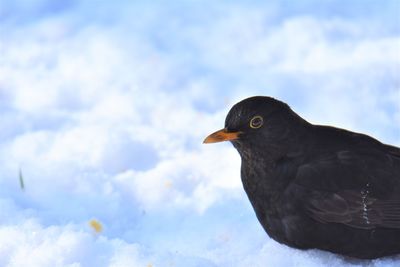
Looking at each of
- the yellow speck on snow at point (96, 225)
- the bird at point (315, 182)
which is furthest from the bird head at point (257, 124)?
the yellow speck on snow at point (96, 225)

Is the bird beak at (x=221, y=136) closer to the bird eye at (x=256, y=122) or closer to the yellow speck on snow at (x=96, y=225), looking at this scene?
the bird eye at (x=256, y=122)

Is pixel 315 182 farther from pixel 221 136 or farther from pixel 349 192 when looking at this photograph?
pixel 221 136

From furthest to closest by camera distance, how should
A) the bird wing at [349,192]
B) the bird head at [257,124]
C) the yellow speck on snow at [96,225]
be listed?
1. the yellow speck on snow at [96,225]
2. the bird head at [257,124]
3. the bird wing at [349,192]

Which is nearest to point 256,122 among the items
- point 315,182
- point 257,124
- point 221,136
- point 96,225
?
point 257,124

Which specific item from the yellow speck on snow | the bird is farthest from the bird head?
the yellow speck on snow

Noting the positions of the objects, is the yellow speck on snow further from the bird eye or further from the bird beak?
the bird eye

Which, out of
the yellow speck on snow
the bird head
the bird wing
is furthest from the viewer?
the yellow speck on snow

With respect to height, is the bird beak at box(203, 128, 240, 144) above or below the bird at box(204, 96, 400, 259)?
above

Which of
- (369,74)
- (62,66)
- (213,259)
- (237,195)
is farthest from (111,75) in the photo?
(213,259)
